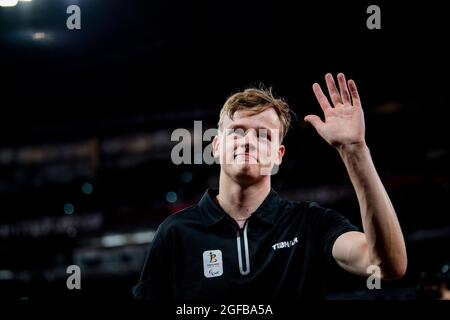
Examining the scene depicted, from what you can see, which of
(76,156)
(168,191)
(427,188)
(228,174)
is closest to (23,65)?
(76,156)

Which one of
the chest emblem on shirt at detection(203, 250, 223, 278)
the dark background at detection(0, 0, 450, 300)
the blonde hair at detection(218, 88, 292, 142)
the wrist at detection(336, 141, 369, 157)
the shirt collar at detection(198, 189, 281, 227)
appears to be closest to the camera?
the wrist at detection(336, 141, 369, 157)

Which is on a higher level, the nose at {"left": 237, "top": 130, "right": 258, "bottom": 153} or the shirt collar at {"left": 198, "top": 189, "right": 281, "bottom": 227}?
the nose at {"left": 237, "top": 130, "right": 258, "bottom": 153}

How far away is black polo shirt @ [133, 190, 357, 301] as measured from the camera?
1.74 metres

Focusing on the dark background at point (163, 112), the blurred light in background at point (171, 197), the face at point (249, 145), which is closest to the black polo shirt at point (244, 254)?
the face at point (249, 145)

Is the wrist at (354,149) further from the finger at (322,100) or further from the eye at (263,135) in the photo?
the eye at (263,135)

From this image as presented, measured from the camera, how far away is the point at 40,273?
Result: 6.44 m

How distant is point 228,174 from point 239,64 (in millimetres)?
3326

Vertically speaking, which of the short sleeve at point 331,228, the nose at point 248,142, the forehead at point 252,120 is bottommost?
the short sleeve at point 331,228

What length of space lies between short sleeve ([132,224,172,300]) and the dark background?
2.25 meters

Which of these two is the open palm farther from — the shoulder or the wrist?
the shoulder

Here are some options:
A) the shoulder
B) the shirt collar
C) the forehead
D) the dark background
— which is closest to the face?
the forehead

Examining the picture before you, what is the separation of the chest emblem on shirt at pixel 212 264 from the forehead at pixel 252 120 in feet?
1.68

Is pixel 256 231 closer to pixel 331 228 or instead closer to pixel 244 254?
pixel 244 254

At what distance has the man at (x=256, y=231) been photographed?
1.66 m
